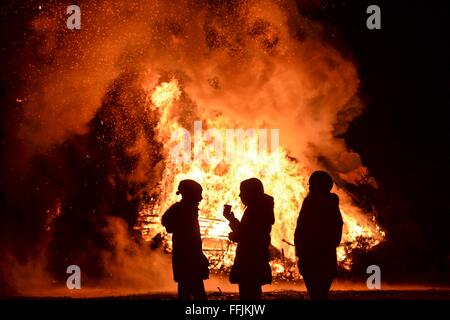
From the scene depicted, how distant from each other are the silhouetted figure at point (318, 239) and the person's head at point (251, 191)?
1.67ft

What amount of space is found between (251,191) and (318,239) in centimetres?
85

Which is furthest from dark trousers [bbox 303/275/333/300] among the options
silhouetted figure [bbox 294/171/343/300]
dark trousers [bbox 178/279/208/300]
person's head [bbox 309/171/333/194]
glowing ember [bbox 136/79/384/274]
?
glowing ember [bbox 136/79/384/274]

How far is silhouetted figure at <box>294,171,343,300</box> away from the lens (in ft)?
16.2

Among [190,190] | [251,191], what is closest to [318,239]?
[251,191]

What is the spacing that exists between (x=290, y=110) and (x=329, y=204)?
7614 millimetres

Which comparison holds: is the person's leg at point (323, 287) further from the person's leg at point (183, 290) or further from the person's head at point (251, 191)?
the person's leg at point (183, 290)

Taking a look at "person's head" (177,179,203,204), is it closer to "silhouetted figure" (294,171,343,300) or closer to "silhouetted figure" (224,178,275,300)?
"silhouetted figure" (224,178,275,300)

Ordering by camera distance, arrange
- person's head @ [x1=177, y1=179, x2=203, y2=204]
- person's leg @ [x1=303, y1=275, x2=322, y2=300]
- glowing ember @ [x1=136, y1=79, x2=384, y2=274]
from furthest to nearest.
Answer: glowing ember @ [x1=136, y1=79, x2=384, y2=274] < person's head @ [x1=177, y1=179, x2=203, y2=204] < person's leg @ [x1=303, y1=275, x2=322, y2=300]

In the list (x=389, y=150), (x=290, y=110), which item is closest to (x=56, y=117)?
(x=290, y=110)

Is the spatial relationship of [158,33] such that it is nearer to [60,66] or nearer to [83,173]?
[60,66]

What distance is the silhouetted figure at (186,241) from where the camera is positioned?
549 centimetres

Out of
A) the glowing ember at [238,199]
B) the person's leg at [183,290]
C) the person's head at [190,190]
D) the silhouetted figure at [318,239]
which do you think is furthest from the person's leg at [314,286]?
the glowing ember at [238,199]

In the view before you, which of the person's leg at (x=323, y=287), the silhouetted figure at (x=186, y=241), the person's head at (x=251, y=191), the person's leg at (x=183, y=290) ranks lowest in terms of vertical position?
the person's leg at (x=183, y=290)

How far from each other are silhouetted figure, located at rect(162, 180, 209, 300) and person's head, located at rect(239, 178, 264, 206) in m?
0.75
